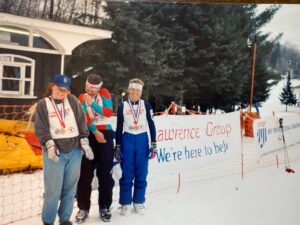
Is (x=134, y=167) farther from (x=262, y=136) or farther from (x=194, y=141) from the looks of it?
(x=262, y=136)

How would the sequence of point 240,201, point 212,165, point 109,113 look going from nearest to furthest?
point 109,113
point 240,201
point 212,165

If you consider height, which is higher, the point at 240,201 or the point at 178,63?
the point at 178,63

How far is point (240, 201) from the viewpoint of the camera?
74.6 inches

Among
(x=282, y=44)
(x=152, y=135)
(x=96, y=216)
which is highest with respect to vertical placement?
(x=282, y=44)

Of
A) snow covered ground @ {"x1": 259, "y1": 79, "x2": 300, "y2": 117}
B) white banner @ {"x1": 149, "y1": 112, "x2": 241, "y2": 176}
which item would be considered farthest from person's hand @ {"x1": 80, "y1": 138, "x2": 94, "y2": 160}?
snow covered ground @ {"x1": 259, "y1": 79, "x2": 300, "y2": 117}

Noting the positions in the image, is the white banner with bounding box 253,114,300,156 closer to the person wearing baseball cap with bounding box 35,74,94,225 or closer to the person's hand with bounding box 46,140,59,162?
the person wearing baseball cap with bounding box 35,74,94,225

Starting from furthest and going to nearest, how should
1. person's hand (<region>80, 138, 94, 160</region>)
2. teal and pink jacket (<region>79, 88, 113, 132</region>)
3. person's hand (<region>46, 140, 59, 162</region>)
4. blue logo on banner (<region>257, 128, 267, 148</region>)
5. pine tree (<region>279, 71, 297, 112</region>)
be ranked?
blue logo on banner (<region>257, 128, 267, 148</region>), pine tree (<region>279, 71, 297, 112</region>), teal and pink jacket (<region>79, 88, 113, 132</region>), person's hand (<region>80, 138, 94, 160</region>), person's hand (<region>46, 140, 59, 162</region>)

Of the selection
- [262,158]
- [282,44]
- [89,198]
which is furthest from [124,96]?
[262,158]

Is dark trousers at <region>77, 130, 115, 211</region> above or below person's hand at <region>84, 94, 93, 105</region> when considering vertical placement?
below

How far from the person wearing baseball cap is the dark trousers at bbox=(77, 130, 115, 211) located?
11 centimetres

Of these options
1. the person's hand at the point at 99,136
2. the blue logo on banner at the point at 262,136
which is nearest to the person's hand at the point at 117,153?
the person's hand at the point at 99,136

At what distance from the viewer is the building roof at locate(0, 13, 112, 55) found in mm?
1525

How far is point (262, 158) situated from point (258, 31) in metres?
0.99

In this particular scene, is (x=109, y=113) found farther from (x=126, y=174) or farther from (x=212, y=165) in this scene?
(x=212, y=165)
